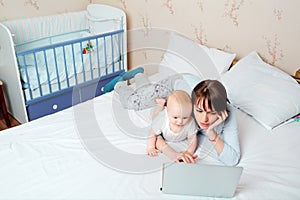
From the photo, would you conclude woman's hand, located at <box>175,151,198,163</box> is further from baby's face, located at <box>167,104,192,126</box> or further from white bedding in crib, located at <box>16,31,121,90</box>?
white bedding in crib, located at <box>16,31,121,90</box>

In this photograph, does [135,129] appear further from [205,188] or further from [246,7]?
[246,7]

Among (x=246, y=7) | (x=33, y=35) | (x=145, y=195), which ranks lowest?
(x=145, y=195)

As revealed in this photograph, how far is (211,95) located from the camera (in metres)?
1.15

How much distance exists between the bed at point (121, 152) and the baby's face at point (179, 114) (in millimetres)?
203

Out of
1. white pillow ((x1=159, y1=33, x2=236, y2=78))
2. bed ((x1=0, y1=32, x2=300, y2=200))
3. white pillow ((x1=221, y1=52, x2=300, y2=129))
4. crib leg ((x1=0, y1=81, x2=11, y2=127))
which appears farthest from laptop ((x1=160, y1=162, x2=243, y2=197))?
crib leg ((x1=0, y1=81, x2=11, y2=127))

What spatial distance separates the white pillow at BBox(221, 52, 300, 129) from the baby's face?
Answer: 54 cm

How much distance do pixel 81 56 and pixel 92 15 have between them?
0.76 metres

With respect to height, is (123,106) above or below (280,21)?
below

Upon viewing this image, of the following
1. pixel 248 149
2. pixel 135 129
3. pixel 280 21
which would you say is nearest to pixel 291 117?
pixel 248 149

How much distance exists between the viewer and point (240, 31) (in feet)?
6.44

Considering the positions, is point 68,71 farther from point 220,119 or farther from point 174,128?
point 220,119

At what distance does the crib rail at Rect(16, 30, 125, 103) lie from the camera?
222cm

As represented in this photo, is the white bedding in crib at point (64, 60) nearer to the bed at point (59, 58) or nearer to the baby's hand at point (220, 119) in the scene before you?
the bed at point (59, 58)

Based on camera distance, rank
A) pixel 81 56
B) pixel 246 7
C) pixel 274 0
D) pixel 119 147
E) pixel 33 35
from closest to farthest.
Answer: pixel 119 147 → pixel 274 0 → pixel 246 7 → pixel 81 56 → pixel 33 35
